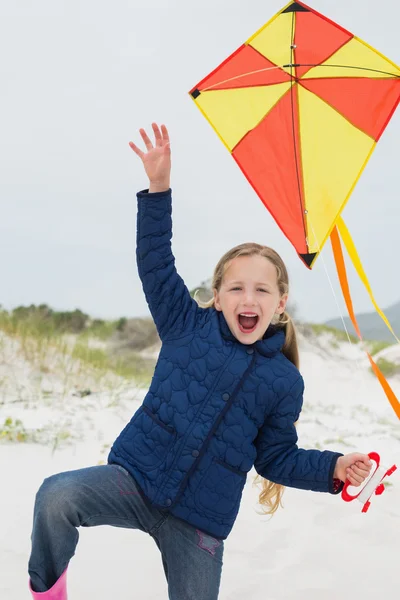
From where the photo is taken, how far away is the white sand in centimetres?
220

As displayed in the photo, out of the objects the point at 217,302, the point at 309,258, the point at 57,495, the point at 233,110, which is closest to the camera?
the point at 57,495

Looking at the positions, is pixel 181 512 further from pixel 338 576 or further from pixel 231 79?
pixel 231 79

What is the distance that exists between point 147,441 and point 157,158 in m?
0.73

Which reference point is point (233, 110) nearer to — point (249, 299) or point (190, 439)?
point (249, 299)

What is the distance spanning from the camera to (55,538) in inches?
63.7

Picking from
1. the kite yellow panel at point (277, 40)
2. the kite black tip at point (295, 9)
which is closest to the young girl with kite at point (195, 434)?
the kite yellow panel at point (277, 40)

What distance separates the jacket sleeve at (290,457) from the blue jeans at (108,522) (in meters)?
0.24

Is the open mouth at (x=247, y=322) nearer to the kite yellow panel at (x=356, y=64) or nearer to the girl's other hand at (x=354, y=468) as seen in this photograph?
the girl's other hand at (x=354, y=468)

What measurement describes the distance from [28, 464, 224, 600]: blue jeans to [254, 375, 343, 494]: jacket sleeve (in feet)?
0.80

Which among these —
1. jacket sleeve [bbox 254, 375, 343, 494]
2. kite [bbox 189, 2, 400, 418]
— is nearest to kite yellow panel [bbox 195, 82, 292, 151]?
kite [bbox 189, 2, 400, 418]

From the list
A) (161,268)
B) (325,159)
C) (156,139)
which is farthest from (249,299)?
(325,159)

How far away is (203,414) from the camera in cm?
170

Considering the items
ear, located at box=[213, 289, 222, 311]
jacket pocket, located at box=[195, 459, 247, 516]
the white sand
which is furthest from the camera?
the white sand

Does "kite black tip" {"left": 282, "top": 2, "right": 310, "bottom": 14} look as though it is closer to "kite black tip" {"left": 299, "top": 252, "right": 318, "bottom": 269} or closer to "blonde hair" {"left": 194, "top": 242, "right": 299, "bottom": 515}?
"kite black tip" {"left": 299, "top": 252, "right": 318, "bottom": 269}
